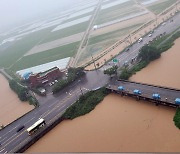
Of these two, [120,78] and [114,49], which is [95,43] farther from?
[120,78]

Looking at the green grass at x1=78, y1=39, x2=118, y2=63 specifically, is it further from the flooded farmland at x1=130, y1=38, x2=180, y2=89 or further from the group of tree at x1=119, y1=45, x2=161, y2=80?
the flooded farmland at x1=130, y1=38, x2=180, y2=89

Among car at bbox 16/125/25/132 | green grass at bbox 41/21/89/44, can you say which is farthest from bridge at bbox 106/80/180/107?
green grass at bbox 41/21/89/44

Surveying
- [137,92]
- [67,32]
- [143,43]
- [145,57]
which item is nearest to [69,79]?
[145,57]

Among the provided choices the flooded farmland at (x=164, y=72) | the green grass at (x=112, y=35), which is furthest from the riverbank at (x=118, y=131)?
the green grass at (x=112, y=35)

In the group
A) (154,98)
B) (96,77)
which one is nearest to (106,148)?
(154,98)

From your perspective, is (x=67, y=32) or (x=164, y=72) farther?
(x=67, y=32)

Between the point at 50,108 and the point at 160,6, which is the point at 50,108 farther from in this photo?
the point at 160,6
